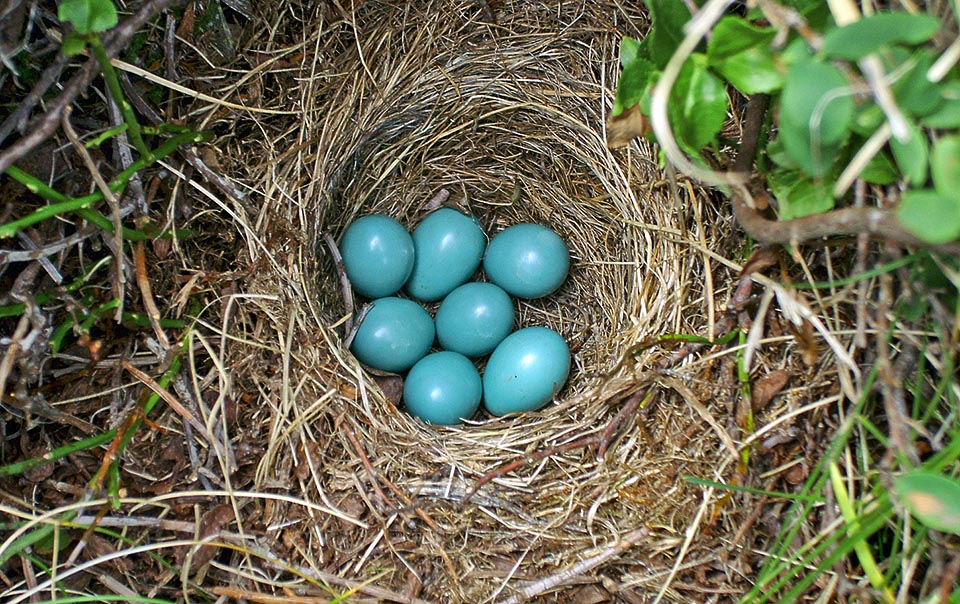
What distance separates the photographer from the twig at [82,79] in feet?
3.55

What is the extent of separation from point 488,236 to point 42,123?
101 centimetres

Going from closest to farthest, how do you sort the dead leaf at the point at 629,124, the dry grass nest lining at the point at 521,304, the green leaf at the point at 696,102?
the green leaf at the point at 696,102 → the dead leaf at the point at 629,124 → the dry grass nest lining at the point at 521,304

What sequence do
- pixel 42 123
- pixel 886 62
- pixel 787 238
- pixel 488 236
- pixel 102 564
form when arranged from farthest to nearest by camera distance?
pixel 488 236
pixel 102 564
pixel 42 123
pixel 787 238
pixel 886 62

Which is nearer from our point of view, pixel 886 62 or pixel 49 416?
pixel 886 62

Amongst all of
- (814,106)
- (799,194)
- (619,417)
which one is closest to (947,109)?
(814,106)

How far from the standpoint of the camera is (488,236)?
1.84m

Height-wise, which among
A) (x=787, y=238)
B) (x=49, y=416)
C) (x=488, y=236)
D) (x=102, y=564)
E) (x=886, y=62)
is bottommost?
(x=102, y=564)

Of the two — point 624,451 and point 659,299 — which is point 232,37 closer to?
point 659,299

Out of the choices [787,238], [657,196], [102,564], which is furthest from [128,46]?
[787,238]

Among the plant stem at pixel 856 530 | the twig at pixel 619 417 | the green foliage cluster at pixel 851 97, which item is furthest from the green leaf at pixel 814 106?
the twig at pixel 619 417

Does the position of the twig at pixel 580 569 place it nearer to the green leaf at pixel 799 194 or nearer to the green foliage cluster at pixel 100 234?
the green leaf at pixel 799 194

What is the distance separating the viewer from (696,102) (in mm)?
902

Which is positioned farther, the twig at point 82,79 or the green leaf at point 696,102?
the twig at point 82,79

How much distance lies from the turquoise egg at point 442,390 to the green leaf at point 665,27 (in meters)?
0.80
